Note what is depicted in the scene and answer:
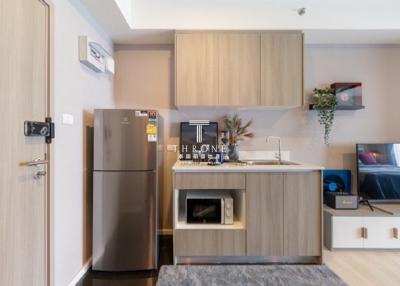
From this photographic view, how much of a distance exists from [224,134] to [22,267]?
7.94 feet

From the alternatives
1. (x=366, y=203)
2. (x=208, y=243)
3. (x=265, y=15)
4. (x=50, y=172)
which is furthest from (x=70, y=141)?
(x=366, y=203)

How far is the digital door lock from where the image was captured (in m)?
1.64

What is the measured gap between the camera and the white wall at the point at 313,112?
3404 mm

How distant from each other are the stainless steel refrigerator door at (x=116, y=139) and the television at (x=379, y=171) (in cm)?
261

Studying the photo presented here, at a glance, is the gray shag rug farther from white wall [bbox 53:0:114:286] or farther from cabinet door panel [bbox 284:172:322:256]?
white wall [bbox 53:0:114:286]

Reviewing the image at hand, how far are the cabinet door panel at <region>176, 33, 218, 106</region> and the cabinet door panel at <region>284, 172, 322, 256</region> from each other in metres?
1.23

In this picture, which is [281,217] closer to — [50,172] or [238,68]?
[238,68]

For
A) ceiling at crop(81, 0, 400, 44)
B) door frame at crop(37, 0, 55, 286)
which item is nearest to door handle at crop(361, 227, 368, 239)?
ceiling at crop(81, 0, 400, 44)

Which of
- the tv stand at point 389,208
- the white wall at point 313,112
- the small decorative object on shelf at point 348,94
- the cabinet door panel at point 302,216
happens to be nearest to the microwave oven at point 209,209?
the cabinet door panel at point 302,216

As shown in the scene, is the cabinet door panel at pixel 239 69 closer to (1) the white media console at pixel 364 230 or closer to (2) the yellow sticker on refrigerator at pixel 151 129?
(2) the yellow sticker on refrigerator at pixel 151 129

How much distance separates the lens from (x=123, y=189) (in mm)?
2480

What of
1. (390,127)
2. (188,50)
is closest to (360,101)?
(390,127)

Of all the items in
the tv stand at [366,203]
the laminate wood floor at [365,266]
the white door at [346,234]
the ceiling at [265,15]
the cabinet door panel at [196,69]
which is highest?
the ceiling at [265,15]

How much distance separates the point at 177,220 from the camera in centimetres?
268
